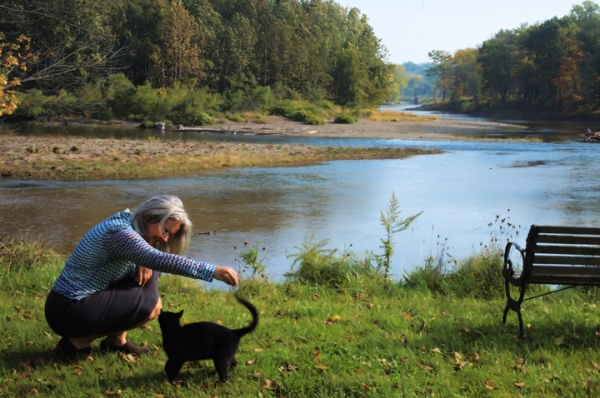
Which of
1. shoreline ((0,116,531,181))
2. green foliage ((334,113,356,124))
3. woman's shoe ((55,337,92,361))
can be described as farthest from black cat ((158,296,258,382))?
green foliage ((334,113,356,124))

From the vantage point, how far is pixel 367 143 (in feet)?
117

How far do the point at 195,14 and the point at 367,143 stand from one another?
→ 32511mm

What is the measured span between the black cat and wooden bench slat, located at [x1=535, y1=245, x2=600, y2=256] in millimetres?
2439

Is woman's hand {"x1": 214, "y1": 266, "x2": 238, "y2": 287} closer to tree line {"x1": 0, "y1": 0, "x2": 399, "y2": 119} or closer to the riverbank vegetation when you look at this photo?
the riverbank vegetation

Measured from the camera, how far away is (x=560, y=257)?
200 inches

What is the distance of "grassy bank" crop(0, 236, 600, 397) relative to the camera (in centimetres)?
391

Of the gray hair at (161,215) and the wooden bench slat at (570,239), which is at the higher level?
the gray hair at (161,215)

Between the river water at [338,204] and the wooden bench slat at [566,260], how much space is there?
3308 mm

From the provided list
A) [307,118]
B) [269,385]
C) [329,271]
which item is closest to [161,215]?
[269,385]

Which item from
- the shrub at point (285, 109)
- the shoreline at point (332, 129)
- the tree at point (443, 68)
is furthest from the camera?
the tree at point (443, 68)

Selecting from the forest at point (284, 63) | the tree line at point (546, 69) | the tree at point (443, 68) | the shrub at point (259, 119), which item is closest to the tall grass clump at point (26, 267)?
the forest at point (284, 63)

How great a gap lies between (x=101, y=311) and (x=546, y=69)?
Answer: 250 ft

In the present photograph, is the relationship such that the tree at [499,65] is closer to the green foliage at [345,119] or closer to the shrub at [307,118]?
the green foliage at [345,119]

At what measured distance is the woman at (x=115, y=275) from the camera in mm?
3908
